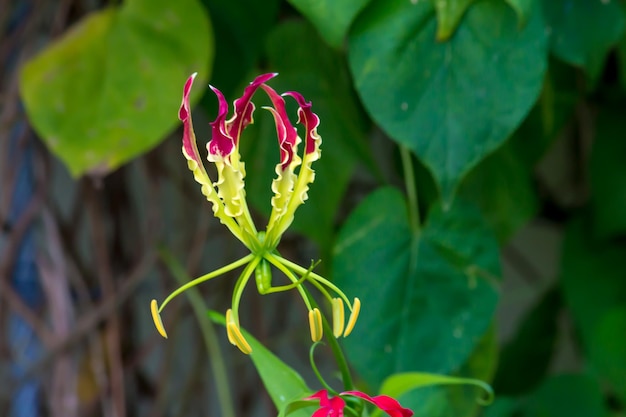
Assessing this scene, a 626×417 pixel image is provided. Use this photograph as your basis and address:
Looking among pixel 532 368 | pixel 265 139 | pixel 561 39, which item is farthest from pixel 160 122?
pixel 532 368

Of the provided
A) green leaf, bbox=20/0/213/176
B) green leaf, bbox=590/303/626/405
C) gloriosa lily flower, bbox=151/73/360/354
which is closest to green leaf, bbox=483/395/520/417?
green leaf, bbox=590/303/626/405

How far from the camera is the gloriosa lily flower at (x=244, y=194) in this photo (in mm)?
339

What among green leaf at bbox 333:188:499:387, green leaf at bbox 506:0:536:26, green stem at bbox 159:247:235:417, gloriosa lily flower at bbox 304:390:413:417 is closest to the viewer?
gloriosa lily flower at bbox 304:390:413:417

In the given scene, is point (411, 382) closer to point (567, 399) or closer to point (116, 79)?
point (116, 79)

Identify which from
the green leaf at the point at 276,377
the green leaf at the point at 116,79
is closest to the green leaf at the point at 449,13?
the green leaf at the point at 116,79

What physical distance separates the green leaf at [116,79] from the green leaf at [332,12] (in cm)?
19

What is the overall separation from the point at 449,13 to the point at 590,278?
637 millimetres

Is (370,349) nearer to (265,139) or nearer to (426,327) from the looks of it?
(426,327)

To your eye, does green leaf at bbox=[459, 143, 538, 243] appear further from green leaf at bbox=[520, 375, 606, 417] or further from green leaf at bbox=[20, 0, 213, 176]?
green leaf at bbox=[20, 0, 213, 176]

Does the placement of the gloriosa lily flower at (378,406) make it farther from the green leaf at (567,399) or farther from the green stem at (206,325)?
the green leaf at (567,399)

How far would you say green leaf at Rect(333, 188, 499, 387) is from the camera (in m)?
0.73

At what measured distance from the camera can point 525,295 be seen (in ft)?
4.64

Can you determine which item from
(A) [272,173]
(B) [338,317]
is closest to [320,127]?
(A) [272,173]

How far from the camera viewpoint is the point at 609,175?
1.08 m
